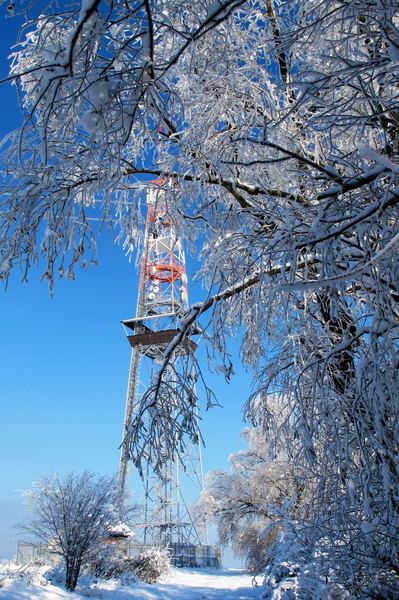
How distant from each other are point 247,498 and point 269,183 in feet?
46.9

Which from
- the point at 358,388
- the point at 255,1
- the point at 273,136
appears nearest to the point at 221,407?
the point at 358,388

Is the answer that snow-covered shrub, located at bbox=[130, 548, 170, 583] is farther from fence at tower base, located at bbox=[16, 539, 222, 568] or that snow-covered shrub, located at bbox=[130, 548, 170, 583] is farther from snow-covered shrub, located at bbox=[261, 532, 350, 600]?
snow-covered shrub, located at bbox=[261, 532, 350, 600]

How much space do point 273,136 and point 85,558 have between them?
12205 millimetres

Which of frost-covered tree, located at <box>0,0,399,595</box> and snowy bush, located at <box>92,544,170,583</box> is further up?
frost-covered tree, located at <box>0,0,399,595</box>

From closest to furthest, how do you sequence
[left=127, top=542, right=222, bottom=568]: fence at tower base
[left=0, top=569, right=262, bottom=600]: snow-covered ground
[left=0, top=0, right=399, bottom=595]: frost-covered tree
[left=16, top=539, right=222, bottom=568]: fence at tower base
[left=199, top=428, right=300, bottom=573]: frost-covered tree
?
1. [left=0, top=0, right=399, bottom=595]: frost-covered tree
2. [left=0, top=569, right=262, bottom=600]: snow-covered ground
3. [left=16, top=539, right=222, bottom=568]: fence at tower base
4. [left=199, top=428, right=300, bottom=573]: frost-covered tree
5. [left=127, top=542, right=222, bottom=568]: fence at tower base

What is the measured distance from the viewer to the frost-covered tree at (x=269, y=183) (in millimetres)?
1921

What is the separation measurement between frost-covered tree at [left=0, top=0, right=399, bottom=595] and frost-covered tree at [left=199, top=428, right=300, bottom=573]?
425 inches

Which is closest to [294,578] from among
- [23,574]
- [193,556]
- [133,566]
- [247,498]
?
[23,574]

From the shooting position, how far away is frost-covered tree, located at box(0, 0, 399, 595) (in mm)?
1921

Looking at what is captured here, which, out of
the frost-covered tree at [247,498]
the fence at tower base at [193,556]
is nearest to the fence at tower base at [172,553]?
the fence at tower base at [193,556]

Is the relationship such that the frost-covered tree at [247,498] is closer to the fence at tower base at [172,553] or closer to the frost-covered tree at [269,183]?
the fence at tower base at [172,553]

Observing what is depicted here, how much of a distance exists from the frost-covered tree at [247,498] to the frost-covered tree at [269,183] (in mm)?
10795

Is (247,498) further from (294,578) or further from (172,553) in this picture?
(294,578)

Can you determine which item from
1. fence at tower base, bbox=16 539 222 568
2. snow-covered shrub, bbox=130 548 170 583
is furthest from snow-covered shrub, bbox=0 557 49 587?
snow-covered shrub, bbox=130 548 170 583
